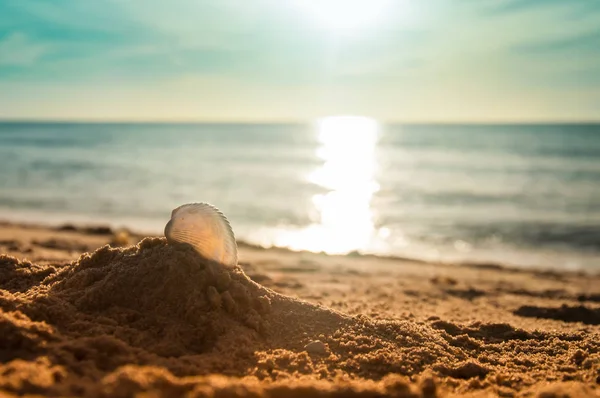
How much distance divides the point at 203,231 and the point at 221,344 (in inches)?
32.3

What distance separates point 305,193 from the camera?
76.9ft

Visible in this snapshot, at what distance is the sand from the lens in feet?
7.47

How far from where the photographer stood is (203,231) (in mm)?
3463

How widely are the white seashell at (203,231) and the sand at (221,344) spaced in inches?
3.1

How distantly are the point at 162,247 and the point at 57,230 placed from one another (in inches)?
345

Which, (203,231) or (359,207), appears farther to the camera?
(359,207)

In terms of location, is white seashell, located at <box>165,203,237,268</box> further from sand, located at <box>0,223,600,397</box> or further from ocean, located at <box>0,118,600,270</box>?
ocean, located at <box>0,118,600,270</box>

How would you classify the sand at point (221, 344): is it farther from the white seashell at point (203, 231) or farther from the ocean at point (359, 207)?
the ocean at point (359, 207)

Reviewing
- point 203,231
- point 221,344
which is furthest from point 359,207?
point 221,344

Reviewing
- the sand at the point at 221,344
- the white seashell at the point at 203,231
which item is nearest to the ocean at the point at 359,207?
the sand at the point at 221,344

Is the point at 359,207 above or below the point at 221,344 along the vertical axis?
above

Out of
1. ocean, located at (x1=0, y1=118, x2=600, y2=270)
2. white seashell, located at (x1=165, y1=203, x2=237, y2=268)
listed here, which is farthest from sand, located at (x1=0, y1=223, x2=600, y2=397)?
ocean, located at (x1=0, y1=118, x2=600, y2=270)

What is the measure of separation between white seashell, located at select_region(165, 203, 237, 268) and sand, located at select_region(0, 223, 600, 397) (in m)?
0.08

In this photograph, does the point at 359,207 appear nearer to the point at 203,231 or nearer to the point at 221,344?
the point at 203,231
